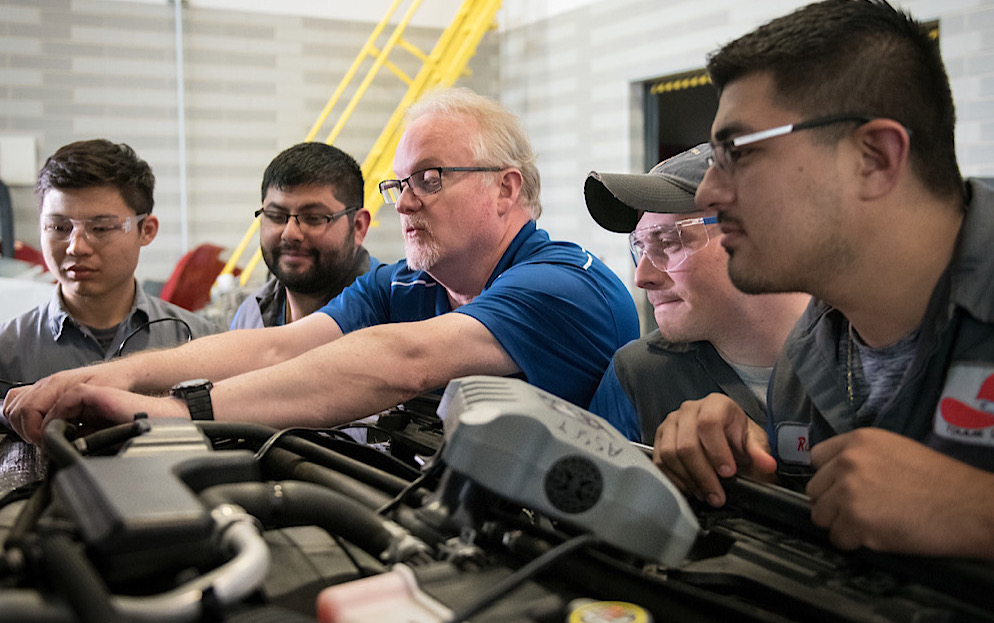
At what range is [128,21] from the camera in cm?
571

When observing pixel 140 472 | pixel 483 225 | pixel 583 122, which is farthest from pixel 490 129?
pixel 583 122

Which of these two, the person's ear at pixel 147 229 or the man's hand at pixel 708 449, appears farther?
the person's ear at pixel 147 229

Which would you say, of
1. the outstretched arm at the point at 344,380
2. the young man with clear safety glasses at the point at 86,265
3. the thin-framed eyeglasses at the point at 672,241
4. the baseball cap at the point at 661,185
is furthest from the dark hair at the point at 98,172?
the thin-framed eyeglasses at the point at 672,241

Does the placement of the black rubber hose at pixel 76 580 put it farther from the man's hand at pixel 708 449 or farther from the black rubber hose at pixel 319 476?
the man's hand at pixel 708 449

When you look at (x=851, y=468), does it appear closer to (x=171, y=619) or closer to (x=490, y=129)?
(x=171, y=619)

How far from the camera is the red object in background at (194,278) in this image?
5211 mm

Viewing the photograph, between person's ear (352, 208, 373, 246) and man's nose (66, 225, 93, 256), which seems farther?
person's ear (352, 208, 373, 246)

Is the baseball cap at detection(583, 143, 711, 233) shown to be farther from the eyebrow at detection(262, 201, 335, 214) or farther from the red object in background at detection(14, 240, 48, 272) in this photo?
the red object in background at detection(14, 240, 48, 272)

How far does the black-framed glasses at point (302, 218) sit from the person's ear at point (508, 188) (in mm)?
914

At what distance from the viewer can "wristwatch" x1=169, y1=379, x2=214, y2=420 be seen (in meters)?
1.26

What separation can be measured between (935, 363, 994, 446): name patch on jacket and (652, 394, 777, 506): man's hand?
0.21 meters

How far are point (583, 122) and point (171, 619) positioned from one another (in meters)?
5.96

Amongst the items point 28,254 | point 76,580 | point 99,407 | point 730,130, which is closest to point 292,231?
point 99,407

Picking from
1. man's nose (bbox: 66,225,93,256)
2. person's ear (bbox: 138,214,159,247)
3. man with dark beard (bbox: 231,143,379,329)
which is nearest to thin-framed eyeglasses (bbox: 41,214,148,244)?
man's nose (bbox: 66,225,93,256)
